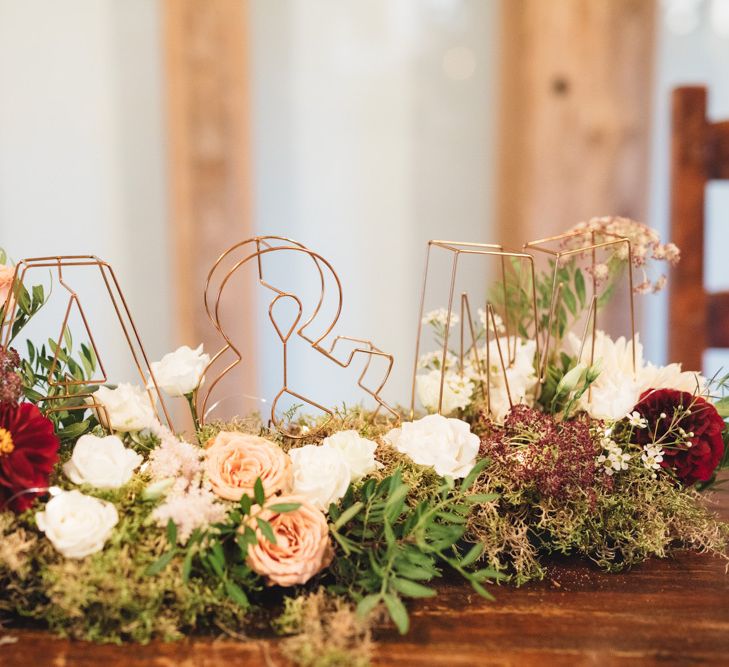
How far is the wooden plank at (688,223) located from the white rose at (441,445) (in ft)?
2.38

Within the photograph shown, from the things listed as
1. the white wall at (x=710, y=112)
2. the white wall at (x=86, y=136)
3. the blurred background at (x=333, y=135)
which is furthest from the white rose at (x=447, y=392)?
the white wall at (x=710, y=112)

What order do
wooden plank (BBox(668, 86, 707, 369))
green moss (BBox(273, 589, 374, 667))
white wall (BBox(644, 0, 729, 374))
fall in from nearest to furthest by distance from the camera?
green moss (BBox(273, 589, 374, 667)) → wooden plank (BBox(668, 86, 707, 369)) → white wall (BBox(644, 0, 729, 374))

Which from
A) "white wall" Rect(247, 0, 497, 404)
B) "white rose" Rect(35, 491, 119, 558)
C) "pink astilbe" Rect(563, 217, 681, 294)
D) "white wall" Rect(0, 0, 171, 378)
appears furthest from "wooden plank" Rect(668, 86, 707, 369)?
"white wall" Rect(0, 0, 171, 378)

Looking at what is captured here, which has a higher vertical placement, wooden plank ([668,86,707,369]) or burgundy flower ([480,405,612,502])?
wooden plank ([668,86,707,369])

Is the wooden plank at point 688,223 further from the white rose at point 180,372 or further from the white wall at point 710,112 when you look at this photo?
the white rose at point 180,372

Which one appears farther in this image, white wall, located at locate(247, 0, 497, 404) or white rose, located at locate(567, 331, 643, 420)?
white wall, located at locate(247, 0, 497, 404)

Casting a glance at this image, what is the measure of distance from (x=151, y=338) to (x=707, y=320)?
4.59 feet

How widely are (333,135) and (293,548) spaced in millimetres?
1567

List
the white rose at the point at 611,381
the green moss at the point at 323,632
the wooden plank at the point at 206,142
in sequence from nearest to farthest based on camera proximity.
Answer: the green moss at the point at 323,632
the white rose at the point at 611,381
the wooden plank at the point at 206,142

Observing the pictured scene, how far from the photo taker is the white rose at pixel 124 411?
27.4 inches

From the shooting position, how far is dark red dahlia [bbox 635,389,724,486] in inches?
28.5

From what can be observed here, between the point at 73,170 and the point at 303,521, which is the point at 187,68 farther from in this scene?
the point at 303,521

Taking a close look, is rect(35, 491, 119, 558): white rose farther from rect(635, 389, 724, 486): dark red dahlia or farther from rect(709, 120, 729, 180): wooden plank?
rect(709, 120, 729, 180): wooden plank

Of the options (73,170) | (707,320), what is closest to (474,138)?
(707,320)
